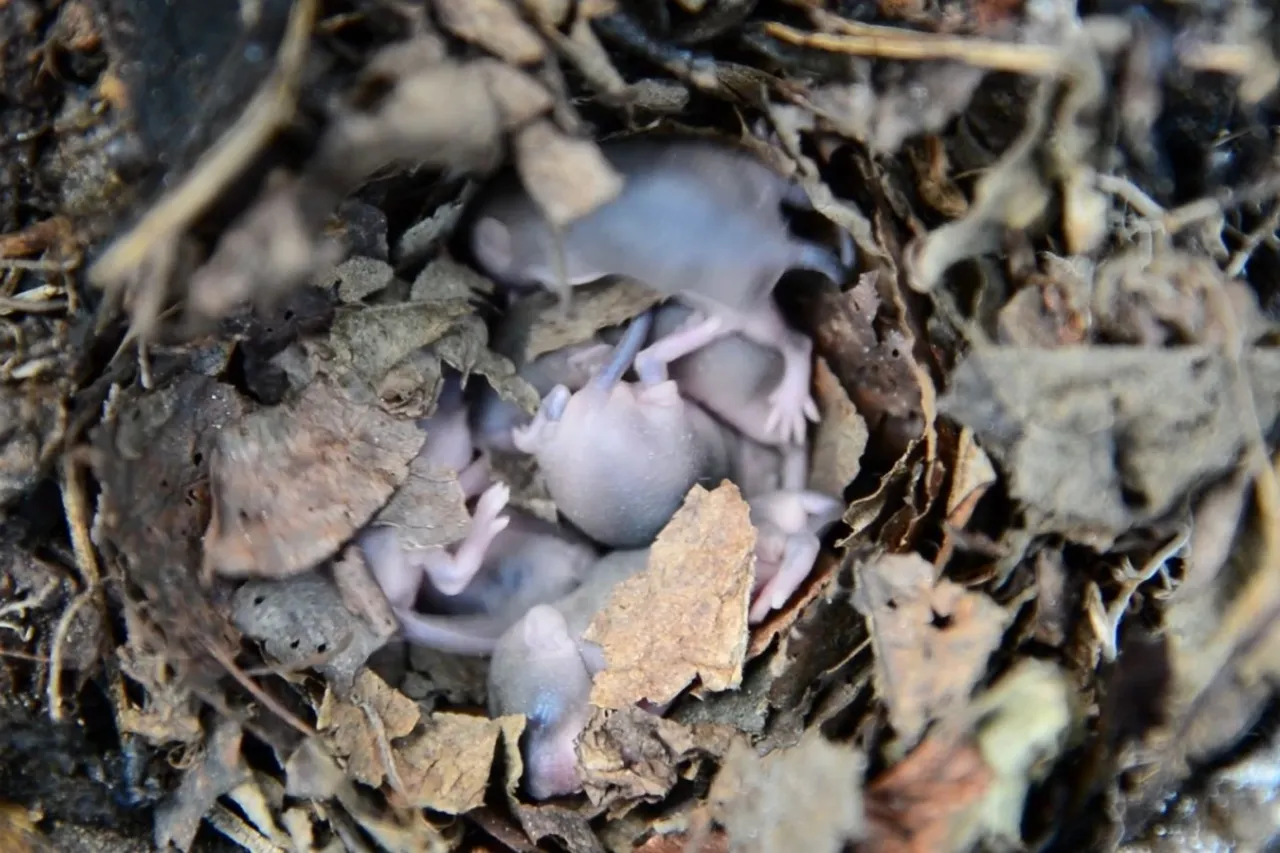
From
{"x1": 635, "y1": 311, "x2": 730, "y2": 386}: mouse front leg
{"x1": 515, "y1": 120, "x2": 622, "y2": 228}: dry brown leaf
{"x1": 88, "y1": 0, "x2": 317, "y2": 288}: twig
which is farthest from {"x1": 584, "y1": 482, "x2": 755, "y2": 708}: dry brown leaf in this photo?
{"x1": 88, "y1": 0, "x2": 317, "y2": 288}: twig

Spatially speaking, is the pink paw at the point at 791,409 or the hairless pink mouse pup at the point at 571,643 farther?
the pink paw at the point at 791,409

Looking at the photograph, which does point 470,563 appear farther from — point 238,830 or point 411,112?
point 411,112

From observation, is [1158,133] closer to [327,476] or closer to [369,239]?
[369,239]

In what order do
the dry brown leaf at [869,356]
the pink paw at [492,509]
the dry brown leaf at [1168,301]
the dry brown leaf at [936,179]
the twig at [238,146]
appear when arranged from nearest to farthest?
the twig at [238,146] → the dry brown leaf at [1168,301] → the dry brown leaf at [936,179] → the dry brown leaf at [869,356] → the pink paw at [492,509]

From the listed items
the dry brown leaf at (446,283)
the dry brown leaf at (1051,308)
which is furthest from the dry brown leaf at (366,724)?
the dry brown leaf at (1051,308)

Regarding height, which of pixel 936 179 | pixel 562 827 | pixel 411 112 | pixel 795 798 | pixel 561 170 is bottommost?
pixel 562 827

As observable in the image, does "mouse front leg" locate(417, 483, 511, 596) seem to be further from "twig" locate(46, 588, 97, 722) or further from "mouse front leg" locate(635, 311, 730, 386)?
"twig" locate(46, 588, 97, 722)

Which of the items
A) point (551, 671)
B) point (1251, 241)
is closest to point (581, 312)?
point (551, 671)

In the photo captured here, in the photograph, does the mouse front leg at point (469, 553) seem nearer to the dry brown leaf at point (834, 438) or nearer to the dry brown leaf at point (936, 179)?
the dry brown leaf at point (834, 438)
